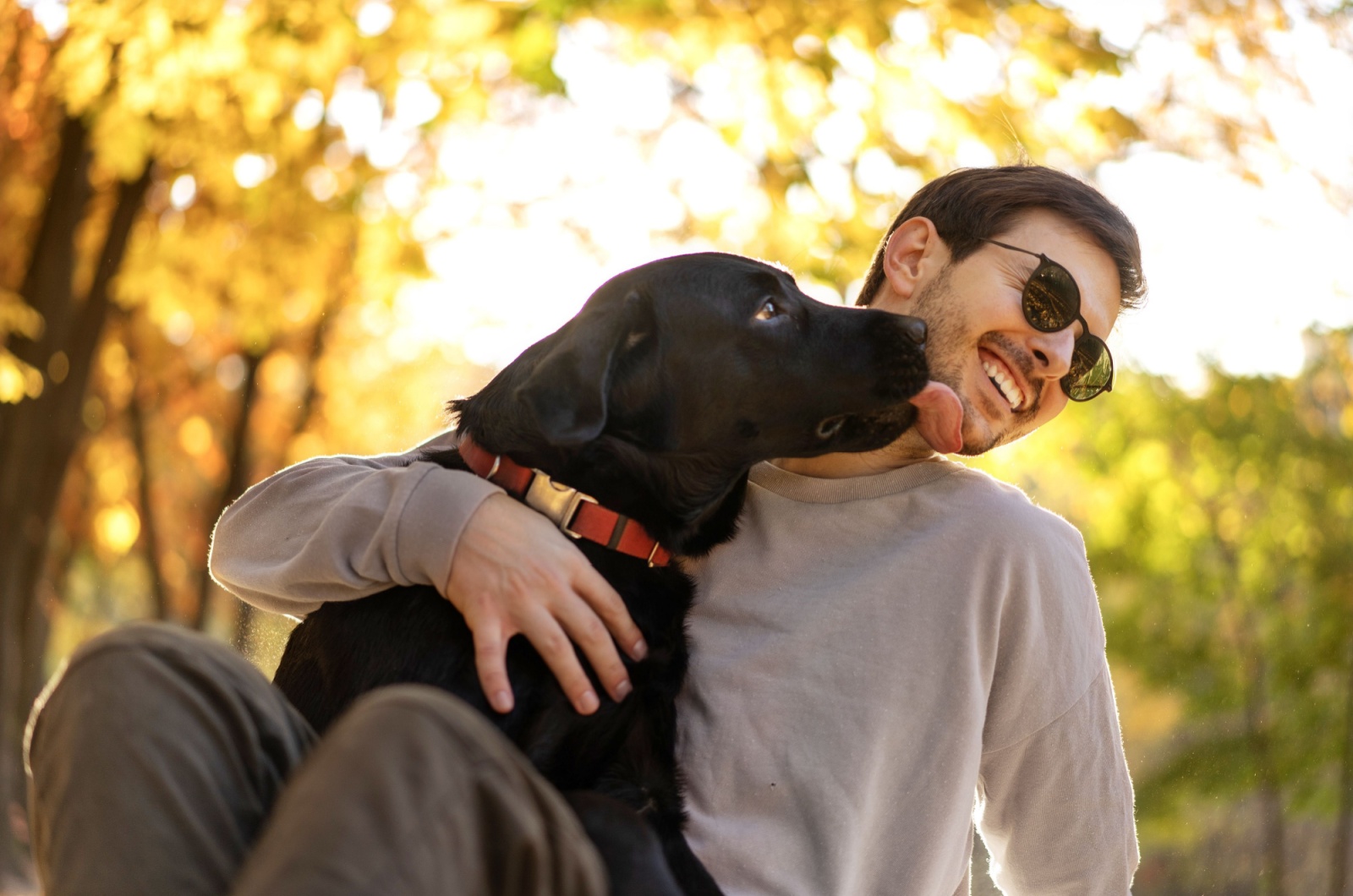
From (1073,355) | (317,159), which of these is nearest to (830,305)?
(1073,355)

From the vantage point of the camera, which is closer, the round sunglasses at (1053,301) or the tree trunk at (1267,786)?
the round sunglasses at (1053,301)

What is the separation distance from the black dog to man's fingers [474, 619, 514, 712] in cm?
6

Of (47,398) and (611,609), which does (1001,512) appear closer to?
(611,609)

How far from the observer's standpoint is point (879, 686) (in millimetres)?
1986

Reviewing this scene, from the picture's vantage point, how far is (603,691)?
2.00 metres

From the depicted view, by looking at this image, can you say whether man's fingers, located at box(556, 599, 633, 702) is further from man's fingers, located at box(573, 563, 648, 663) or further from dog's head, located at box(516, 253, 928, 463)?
dog's head, located at box(516, 253, 928, 463)

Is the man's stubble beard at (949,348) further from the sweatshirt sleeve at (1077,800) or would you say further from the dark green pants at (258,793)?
the dark green pants at (258,793)

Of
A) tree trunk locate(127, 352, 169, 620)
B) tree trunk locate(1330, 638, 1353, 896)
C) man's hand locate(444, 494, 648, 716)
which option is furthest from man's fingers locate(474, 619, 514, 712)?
tree trunk locate(127, 352, 169, 620)

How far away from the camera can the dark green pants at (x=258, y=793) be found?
117 cm

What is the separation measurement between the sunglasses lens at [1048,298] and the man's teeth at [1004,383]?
113 mm

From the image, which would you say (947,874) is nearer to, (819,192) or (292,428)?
(819,192)

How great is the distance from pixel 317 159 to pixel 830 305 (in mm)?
4790

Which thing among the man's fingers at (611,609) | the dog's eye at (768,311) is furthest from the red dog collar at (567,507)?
the dog's eye at (768,311)

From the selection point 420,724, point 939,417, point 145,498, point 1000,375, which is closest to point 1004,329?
point 1000,375
